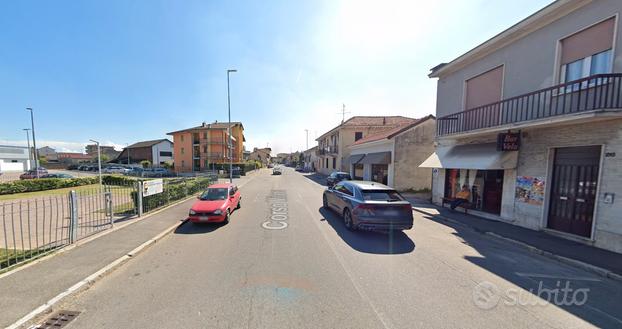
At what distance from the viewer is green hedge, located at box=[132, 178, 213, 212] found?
352 inches

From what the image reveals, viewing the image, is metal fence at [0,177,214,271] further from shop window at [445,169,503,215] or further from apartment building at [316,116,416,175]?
apartment building at [316,116,416,175]

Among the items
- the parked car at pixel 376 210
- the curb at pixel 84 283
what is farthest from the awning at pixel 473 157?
the curb at pixel 84 283

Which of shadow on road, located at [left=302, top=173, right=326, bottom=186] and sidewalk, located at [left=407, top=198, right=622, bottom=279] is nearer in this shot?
sidewalk, located at [left=407, top=198, right=622, bottom=279]

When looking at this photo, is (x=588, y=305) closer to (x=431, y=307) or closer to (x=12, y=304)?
(x=431, y=307)

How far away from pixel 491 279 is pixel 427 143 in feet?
45.5

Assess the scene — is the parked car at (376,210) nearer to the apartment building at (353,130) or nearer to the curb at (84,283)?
the curb at (84,283)

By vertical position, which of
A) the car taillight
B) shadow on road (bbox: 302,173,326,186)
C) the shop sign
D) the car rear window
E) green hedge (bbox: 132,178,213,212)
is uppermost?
the shop sign

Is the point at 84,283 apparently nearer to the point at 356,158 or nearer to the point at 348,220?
the point at 348,220

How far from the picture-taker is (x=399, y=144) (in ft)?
53.3

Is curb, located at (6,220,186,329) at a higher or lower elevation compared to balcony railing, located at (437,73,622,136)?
lower

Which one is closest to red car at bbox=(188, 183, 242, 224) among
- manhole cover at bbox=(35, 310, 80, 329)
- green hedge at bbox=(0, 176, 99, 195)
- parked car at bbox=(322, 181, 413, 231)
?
manhole cover at bbox=(35, 310, 80, 329)

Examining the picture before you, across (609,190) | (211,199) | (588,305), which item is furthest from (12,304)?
(609,190)

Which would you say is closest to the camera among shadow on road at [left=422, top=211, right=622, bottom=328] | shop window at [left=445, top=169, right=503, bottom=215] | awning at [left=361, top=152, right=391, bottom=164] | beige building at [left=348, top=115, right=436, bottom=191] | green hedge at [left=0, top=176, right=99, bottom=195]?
shadow on road at [left=422, top=211, right=622, bottom=328]

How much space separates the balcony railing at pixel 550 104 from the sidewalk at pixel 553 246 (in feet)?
12.0
